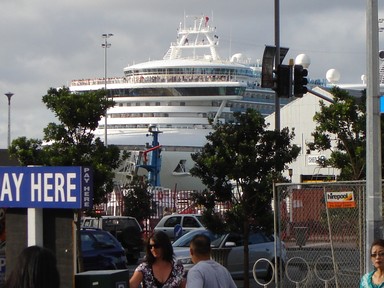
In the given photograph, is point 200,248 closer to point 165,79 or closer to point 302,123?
point 302,123

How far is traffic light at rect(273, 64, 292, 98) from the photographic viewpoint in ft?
54.7

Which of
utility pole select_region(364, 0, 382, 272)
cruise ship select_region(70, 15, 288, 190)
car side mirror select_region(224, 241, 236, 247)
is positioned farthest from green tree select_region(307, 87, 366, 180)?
cruise ship select_region(70, 15, 288, 190)

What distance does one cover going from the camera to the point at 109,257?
20.9m

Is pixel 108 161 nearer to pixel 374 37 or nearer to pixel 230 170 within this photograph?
pixel 230 170

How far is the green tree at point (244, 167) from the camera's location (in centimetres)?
1805

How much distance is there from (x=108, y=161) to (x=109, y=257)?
2.70m

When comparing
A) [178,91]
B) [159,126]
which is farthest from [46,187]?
[178,91]

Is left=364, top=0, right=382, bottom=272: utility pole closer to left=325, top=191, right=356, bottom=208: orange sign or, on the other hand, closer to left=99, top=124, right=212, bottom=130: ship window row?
left=325, top=191, right=356, bottom=208: orange sign

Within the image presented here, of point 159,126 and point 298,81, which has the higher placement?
point 159,126

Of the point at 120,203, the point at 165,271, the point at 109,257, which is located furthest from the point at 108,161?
the point at 120,203

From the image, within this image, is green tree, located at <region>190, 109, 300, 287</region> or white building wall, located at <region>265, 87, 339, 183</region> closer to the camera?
green tree, located at <region>190, 109, 300, 287</region>

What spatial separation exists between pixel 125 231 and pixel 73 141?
302 inches

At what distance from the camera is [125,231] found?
2970 centimetres

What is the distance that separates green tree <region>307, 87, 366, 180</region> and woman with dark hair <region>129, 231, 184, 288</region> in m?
12.1
